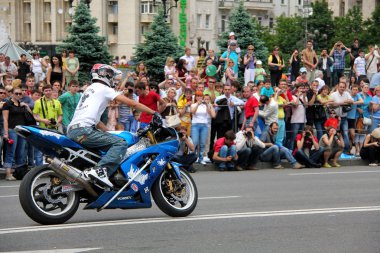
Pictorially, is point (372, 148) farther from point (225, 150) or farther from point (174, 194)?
point (174, 194)

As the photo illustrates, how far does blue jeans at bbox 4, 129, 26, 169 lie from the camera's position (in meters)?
21.6

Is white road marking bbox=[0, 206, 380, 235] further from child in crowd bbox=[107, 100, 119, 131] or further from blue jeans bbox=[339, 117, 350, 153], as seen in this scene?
blue jeans bbox=[339, 117, 350, 153]

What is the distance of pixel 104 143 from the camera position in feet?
45.1

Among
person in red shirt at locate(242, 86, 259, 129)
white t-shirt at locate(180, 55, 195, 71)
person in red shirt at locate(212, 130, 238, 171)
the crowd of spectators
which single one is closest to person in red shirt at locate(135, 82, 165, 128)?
the crowd of spectators

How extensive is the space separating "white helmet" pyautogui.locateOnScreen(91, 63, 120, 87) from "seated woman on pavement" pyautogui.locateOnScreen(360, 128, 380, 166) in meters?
12.6

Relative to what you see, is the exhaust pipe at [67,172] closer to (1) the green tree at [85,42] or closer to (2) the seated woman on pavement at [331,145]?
(2) the seated woman on pavement at [331,145]

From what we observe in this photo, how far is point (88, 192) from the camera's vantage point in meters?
13.7

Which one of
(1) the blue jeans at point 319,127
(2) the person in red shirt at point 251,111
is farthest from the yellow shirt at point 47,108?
(1) the blue jeans at point 319,127

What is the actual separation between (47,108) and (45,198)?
29.5 ft

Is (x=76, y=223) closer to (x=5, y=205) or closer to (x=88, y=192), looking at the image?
(x=88, y=192)

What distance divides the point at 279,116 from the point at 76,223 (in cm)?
1255

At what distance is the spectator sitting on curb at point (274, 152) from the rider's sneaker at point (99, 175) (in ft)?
36.9

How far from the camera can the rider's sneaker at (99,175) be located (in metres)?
13.6

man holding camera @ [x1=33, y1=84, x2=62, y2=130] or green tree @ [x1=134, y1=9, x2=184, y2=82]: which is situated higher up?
green tree @ [x1=134, y1=9, x2=184, y2=82]
